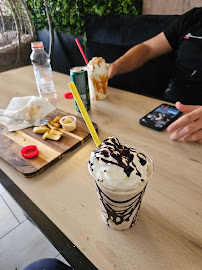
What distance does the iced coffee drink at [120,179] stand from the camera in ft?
1.38

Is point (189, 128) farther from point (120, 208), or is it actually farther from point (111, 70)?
point (111, 70)

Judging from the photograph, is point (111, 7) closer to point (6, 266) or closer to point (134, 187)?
point (134, 187)

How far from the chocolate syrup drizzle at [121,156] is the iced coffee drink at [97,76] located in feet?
2.20

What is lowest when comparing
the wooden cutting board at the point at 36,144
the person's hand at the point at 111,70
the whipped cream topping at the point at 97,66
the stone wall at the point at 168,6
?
the wooden cutting board at the point at 36,144

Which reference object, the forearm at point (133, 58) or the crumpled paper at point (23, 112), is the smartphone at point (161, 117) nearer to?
the crumpled paper at point (23, 112)

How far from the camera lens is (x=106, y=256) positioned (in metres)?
0.45

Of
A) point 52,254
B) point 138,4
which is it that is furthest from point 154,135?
point 138,4

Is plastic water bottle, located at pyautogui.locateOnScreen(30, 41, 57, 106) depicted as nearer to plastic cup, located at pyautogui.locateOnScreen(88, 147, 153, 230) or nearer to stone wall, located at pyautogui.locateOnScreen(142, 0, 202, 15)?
plastic cup, located at pyautogui.locateOnScreen(88, 147, 153, 230)

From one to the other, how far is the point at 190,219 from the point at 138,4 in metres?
2.05

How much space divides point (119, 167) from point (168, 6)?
1.89 m

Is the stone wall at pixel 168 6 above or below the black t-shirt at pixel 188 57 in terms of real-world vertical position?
above

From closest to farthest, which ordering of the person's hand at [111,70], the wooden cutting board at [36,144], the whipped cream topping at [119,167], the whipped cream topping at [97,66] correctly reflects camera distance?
1. the whipped cream topping at [119,167]
2. the wooden cutting board at [36,144]
3. the whipped cream topping at [97,66]
4. the person's hand at [111,70]

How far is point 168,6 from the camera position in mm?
1751

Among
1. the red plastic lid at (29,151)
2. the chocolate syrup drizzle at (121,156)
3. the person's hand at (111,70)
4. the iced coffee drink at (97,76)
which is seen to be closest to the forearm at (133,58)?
the person's hand at (111,70)
